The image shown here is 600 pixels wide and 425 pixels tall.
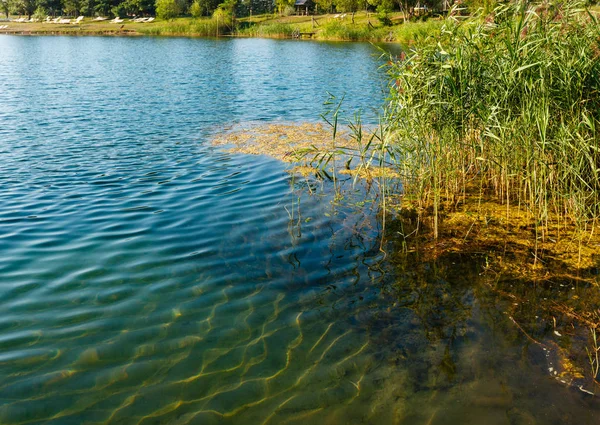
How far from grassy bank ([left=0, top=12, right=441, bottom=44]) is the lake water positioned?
177 feet

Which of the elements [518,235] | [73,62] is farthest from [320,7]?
[518,235]

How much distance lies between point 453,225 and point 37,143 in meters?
11.2

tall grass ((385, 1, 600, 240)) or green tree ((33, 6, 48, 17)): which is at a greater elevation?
green tree ((33, 6, 48, 17))

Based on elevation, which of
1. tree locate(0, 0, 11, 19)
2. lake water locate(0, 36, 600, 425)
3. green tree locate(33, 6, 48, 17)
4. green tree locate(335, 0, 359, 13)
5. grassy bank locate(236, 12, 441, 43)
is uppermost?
tree locate(0, 0, 11, 19)

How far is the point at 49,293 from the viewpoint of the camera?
19.8ft

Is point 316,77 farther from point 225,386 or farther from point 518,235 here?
point 225,386

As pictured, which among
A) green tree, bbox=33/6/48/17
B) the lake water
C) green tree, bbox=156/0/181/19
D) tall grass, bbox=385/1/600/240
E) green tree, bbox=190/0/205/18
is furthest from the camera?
green tree, bbox=33/6/48/17

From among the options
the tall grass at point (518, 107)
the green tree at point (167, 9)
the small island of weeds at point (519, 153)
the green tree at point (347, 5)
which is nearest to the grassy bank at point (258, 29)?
the green tree at point (347, 5)

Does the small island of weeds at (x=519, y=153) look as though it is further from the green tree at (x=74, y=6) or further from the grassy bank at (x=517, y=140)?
the green tree at (x=74, y=6)

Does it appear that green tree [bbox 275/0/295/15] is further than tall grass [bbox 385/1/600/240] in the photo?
Yes

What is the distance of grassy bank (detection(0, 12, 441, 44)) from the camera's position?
2506 inches

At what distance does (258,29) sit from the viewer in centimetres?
7381

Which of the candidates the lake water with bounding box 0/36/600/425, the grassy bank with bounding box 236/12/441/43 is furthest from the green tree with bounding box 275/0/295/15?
the lake water with bounding box 0/36/600/425

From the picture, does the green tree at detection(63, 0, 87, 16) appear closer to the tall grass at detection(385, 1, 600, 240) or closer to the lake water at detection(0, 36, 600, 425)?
the lake water at detection(0, 36, 600, 425)
